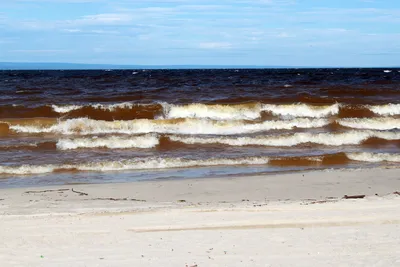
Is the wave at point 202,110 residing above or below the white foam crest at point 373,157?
above

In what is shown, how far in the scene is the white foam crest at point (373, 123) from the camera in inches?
849

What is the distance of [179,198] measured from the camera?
959cm

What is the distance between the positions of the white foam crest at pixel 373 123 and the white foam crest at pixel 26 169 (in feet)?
41.4

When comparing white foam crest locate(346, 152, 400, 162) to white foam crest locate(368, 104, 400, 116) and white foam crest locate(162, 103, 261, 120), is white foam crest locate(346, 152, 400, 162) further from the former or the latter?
white foam crest locate(368, 104, 400, 116)

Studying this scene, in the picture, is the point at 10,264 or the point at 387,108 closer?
the point at 10,264

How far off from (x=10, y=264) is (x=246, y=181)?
632cm

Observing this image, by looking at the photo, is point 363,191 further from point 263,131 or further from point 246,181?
point 263,131

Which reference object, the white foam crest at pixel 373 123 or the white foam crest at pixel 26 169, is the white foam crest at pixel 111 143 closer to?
the white foam crest at pixel 26 169

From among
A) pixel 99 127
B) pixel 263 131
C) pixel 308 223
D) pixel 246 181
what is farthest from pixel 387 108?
pixel 308 223

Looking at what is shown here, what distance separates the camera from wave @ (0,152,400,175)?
1300cm

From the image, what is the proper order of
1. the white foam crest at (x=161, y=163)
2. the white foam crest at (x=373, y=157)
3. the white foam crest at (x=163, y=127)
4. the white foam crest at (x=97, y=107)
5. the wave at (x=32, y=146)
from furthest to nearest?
the white foam crest at (x=97, y=107) → the white foam crest at (x=163, y=127) → the wave at (x=32, y=146) → the white foam crest at (x=373, y=157) → the white foam crest at (x=161, y=163)

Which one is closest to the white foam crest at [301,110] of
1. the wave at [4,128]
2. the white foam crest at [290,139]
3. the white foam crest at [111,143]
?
the white foam crest at [290,139]

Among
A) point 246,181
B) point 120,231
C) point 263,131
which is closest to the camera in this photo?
point 120,231

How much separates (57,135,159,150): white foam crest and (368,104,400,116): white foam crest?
12.9m
